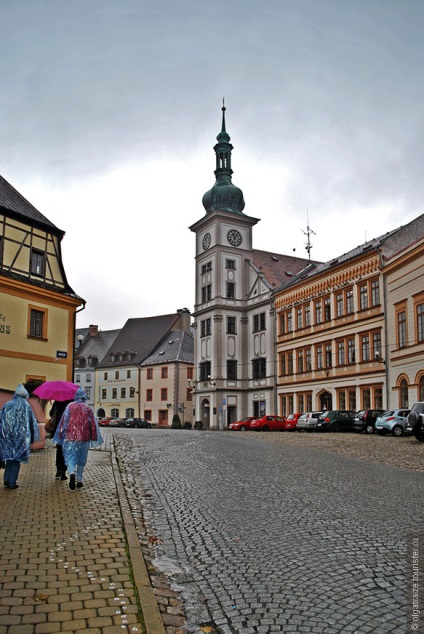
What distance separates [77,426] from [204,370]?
48549 mm

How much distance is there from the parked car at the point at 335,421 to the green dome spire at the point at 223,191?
28478mm

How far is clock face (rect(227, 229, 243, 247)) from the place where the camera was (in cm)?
5983

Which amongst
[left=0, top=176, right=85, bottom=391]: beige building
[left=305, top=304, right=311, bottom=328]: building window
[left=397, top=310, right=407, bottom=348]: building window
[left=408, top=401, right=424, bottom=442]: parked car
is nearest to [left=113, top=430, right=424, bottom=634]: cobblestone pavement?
[left=408, top=401, right=424, bottom=442]: parked car

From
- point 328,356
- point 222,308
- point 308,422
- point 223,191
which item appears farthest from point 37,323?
point 223,191

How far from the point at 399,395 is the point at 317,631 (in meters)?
34.7

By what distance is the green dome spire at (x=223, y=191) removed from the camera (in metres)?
61.1

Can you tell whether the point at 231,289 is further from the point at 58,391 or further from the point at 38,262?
the point at 58,391

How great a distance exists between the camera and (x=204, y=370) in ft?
194

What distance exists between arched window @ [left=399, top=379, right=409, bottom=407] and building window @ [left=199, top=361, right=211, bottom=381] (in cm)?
2405

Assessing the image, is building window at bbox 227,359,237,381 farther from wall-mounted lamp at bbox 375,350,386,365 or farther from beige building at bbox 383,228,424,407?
beige building at bbox 383,228,424,407

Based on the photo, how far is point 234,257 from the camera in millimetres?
59562

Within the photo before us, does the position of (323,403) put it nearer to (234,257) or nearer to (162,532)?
(234,257)

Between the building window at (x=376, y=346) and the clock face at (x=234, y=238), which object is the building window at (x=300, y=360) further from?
the clock face at (x=234, y=238)

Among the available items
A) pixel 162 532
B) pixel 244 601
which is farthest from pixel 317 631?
pixel 162 532
